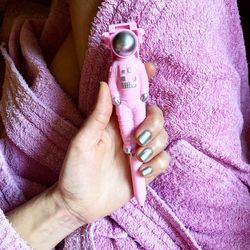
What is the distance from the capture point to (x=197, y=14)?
25.1 inches

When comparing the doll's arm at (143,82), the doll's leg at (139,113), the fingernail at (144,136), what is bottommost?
the fingernail at (144,136)

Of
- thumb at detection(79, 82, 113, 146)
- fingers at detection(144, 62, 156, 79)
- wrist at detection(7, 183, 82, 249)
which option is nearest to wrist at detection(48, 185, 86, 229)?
wrist at detection(7, 183, 82, 249)

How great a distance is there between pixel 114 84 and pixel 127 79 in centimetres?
2

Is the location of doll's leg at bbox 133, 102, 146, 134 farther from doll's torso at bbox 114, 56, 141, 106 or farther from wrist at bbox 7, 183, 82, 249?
wrist at bbox 7, 183, 82, 249

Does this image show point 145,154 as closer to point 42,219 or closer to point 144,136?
point 144,136

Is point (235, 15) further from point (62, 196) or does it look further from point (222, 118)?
point (62, 196)

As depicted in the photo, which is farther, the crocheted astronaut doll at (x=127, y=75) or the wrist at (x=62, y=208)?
the wrist at (x=62, y=208)

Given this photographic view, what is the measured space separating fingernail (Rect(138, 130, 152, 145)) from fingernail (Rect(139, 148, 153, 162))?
17 mm

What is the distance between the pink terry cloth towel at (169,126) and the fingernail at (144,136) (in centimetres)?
7

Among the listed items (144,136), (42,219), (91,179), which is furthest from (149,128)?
(42,219)

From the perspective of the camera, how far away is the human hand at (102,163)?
640 mm

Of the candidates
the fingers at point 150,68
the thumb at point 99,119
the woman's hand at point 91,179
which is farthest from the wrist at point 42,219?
the fingers at point 150,68

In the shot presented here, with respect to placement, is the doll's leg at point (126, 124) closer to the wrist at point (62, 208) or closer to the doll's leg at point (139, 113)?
the doll's leg at point (139, 113)

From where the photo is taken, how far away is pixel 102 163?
70 centimetres
